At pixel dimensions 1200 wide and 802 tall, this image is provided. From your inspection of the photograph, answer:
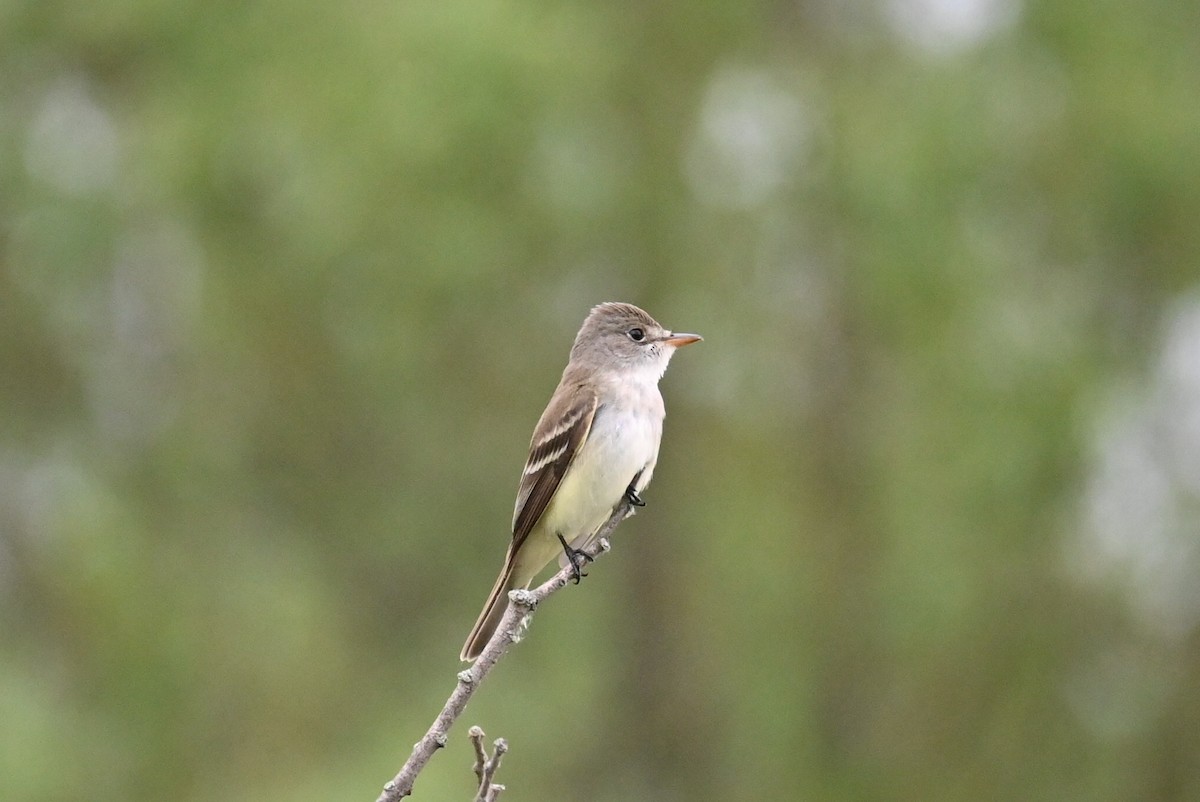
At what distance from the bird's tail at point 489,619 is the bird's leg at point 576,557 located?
0.59 ft

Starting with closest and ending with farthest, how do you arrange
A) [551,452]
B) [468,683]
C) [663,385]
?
[468,683] → [551,452] → [663,385]

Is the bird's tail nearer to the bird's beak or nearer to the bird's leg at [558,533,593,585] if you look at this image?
the bird's leg at [558,533,593,585]

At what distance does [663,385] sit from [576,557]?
247 inches

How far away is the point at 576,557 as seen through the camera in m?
4.97

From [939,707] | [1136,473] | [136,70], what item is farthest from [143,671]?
[1136,473]

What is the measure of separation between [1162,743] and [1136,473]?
1942 millimetres

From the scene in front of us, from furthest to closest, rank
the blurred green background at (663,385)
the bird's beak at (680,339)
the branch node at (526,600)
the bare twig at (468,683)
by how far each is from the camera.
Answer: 1. the blurred green background at (663,385)
2. the bird's beak at (680,339)
3. the branch node at (526,600)
4. the bare twig at (468,683)

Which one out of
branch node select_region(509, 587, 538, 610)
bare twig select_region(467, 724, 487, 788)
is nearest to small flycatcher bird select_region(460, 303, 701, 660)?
branch node select_region(509, 587, 538, 610)

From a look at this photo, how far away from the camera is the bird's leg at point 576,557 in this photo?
4.38 m

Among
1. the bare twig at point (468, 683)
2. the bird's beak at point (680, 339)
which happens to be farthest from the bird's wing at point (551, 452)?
the bare twig at point (468, 683)

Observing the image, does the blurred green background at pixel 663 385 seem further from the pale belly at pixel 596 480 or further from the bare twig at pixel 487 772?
the bare twig at pixel 487 772

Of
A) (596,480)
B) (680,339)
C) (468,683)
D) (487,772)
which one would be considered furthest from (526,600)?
(680,339)

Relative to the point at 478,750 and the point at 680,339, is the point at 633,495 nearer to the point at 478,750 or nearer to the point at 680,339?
the point at 680,339

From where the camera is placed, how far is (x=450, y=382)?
12312 millimetres
